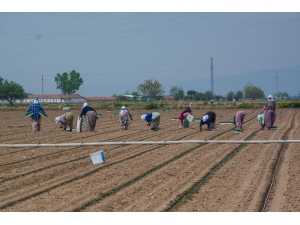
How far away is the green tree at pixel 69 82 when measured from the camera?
380 ft

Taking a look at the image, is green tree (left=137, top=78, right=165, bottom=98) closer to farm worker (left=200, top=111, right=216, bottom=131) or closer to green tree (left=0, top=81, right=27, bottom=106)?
green tree (left=0, top=81, right=27, bottom=106)

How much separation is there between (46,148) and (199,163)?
4.69 m

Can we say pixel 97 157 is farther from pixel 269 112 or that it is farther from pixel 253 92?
pixel 253 92

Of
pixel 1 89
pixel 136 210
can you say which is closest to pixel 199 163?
pixel 136 210

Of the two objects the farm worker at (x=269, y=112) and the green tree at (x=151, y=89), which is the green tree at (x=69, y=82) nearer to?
the green tree at (x=151, y=89)

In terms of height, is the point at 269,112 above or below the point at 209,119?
above

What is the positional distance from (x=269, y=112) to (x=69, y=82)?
99.9 meters

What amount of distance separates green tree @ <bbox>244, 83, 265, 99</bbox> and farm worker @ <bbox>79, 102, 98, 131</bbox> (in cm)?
9957

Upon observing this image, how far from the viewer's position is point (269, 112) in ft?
63.0

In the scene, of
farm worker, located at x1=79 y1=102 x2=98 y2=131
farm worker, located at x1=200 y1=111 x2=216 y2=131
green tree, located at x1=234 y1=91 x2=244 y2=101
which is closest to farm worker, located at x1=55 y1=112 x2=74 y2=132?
farm worker, located at x1=79 y1=102 x2=98 y2=131

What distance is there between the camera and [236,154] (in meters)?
12.9

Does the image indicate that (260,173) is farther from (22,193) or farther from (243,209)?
(22,193)

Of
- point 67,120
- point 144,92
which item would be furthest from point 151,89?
point 67,120

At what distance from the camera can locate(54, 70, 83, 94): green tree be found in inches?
4562
